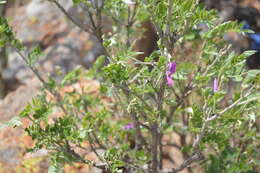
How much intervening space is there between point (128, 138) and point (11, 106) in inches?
42.8

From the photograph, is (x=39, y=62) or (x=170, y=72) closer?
(x=170, y=72)

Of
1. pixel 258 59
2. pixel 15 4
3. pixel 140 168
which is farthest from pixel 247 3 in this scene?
pixel 140 168

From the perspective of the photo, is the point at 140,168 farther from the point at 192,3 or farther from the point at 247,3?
the point at 247,3

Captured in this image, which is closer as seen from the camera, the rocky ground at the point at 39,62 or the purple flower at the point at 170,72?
the purple flower at the point at 170,72

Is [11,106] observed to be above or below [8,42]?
below

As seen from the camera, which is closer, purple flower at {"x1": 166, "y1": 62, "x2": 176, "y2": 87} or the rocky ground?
purple flower at {"x1": 166, "y1": 62, "x2": 176, "y2": 87}

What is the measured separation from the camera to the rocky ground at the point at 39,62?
9.30 feet

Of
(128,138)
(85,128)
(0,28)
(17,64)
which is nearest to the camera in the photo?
(0,28)

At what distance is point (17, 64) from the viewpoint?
4855mm

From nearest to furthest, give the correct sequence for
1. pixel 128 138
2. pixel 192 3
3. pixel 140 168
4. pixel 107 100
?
pixel 192 3
pixel 140 168
pixel 128 138
pixel 107 100

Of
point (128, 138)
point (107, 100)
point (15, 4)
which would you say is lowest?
point (128, 138)

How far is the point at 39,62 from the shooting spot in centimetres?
469

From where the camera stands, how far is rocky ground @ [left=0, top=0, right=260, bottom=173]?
283 cm

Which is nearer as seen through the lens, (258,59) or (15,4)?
(258,59)
